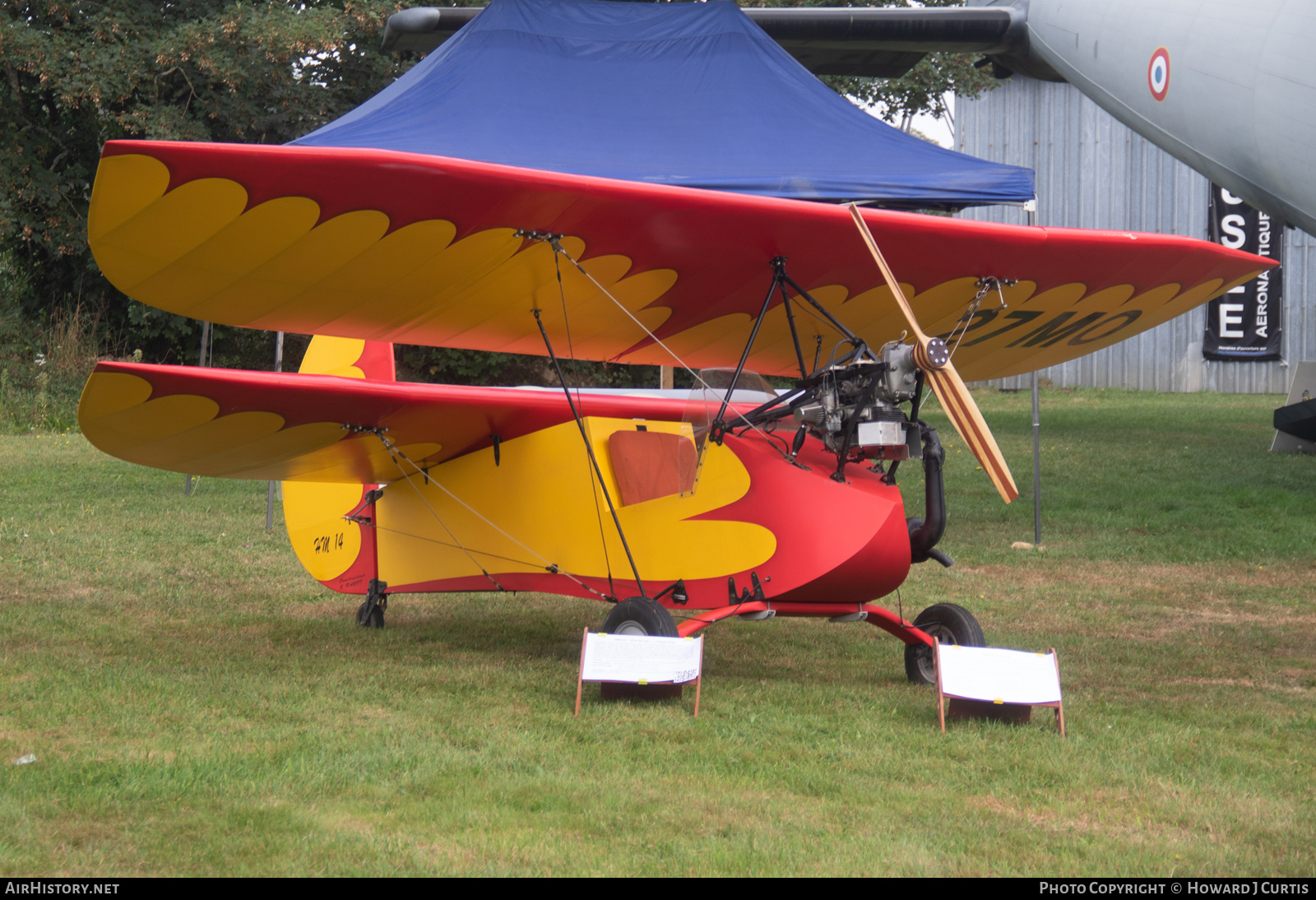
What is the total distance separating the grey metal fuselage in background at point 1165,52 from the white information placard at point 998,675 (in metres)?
5.01

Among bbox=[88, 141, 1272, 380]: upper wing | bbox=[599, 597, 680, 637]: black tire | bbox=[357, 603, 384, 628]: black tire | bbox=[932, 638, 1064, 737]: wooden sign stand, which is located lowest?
bbox=[357, 603, 384, 628]: black tire

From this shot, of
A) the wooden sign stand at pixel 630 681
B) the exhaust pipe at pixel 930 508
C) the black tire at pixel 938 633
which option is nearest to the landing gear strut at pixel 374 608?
the wooden sign stand at pixel 630 681

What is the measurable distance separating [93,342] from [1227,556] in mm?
17764

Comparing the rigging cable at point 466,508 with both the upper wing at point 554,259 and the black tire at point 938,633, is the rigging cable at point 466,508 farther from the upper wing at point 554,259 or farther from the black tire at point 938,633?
the black tire at point 938,633

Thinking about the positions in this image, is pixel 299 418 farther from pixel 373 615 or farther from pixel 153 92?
pixel 153 92

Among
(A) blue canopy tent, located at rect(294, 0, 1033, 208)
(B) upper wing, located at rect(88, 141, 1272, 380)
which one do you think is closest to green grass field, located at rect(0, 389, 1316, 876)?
(B) upper wing, located at rect(88, 141, 1272, 380)

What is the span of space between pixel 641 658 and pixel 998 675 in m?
1.45

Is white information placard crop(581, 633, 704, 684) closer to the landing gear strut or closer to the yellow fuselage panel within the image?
the yellow fuselage panel

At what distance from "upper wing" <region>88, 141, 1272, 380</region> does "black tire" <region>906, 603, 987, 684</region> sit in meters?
1.59

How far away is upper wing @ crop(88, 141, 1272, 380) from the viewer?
389 cm

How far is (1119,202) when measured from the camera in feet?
71.2

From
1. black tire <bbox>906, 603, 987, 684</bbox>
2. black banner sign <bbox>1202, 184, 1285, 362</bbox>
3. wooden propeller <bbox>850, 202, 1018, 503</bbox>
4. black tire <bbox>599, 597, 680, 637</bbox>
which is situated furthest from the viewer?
black banner sign <bbox>1202, 184, 1285, 362</bbox>

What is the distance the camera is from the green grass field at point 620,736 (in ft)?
10.0
